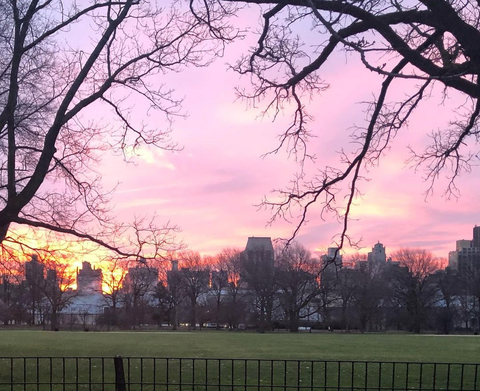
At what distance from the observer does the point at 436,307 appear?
58.8 m

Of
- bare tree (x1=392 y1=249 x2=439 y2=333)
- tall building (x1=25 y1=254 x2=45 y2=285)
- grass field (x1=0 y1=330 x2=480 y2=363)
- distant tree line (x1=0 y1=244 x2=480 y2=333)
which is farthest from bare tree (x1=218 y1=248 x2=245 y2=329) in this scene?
tall building (x1=25 y1=254 x2=45 y2=285)

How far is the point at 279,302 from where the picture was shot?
57.5 m

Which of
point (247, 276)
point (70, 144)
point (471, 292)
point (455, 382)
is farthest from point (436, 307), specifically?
point (70, 144)

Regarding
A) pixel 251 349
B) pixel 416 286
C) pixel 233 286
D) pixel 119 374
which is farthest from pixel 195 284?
pixel 119 374

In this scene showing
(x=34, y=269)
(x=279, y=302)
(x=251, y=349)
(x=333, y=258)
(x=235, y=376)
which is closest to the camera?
(x=333, y=258)

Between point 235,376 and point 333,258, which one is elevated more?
point 333,258

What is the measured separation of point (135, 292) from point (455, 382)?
1905 inches

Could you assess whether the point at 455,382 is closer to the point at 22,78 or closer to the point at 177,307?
the point at 22,78

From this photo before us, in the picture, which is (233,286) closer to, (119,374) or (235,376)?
(235,376)

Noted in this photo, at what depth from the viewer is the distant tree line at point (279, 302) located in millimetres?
55094

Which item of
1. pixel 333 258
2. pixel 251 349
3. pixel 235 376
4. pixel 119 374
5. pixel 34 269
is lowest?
pixel 251 349

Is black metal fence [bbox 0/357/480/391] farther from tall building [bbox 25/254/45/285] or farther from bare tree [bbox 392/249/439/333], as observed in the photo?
bare tree [bbox 392/249/439/333]

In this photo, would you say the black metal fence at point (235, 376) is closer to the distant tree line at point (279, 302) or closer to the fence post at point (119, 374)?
the fence post at point (119, 374)

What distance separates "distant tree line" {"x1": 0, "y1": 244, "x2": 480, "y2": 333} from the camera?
55.1m
